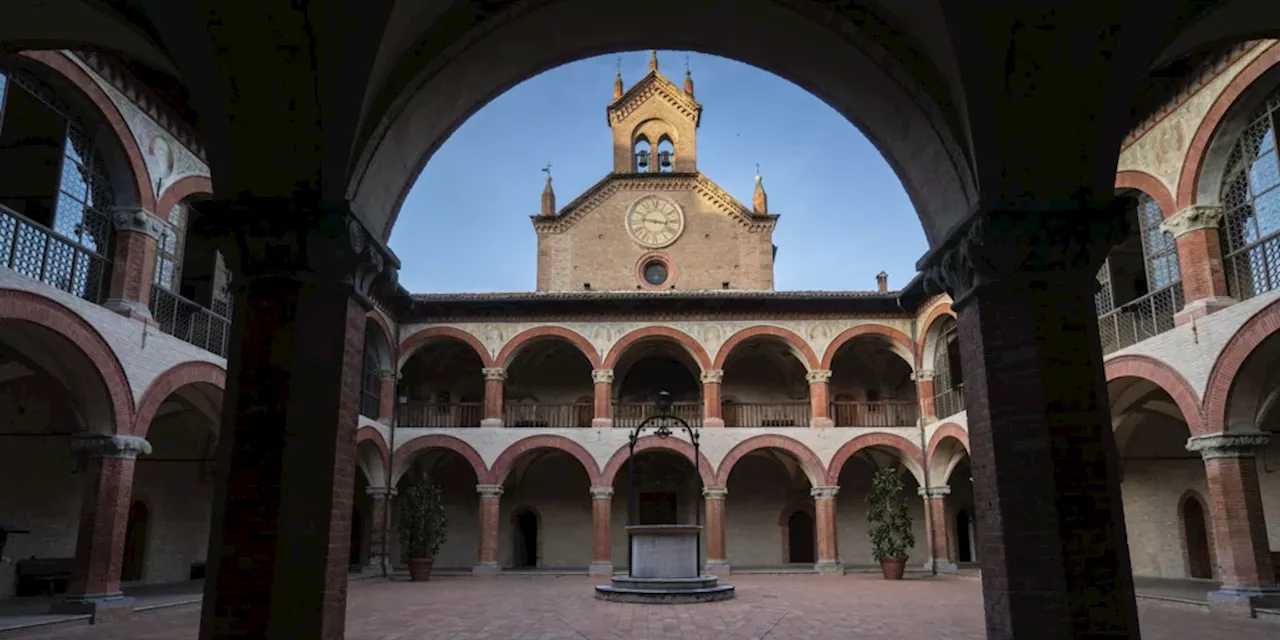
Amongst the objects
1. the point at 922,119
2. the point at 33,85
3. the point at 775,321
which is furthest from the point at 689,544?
the point at 33,85

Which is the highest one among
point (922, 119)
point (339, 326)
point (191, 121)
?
point (191, 121)

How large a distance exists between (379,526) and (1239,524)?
1951 cm

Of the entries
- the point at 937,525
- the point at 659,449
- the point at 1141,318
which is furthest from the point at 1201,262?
the point at 659,449

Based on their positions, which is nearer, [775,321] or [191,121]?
[191,121]

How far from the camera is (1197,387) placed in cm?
1437

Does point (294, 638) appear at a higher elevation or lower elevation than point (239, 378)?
lower

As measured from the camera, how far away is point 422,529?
72.4 feet

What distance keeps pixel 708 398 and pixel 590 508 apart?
19.3 feet

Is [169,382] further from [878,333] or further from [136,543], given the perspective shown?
[878,333]

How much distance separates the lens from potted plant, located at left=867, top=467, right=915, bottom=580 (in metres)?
21.2

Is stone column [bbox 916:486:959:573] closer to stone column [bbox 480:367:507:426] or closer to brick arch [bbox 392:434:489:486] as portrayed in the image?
stone column [bbox 480:367:507:426]

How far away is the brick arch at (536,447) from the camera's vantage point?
23.4 meters

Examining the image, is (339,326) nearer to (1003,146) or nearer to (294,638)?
(294,638)

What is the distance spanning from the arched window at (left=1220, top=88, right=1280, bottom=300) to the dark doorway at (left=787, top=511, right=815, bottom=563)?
15.1 metres
